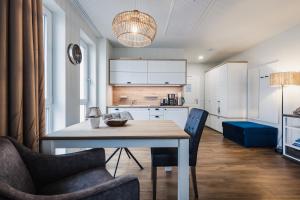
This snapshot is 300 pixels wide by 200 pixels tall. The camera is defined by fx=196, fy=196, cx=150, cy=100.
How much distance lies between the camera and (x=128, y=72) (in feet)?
16.7

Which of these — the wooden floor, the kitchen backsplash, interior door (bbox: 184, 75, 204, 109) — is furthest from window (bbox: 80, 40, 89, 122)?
interior door (bbox: 184, 75, 204, 109)

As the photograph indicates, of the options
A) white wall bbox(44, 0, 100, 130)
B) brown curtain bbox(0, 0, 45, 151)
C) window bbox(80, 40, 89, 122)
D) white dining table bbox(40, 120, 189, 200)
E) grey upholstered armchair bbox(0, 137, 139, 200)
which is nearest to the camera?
grey upholstered armchair bbox(0, 137, 139, 200)

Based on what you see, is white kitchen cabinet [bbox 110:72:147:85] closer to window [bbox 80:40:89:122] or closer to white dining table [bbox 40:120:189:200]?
window [bbox 80:40:89:122]

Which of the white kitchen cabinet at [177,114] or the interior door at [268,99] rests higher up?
the interior door at [268,99]

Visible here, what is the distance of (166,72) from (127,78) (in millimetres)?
1031

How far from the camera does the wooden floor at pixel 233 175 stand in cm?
222

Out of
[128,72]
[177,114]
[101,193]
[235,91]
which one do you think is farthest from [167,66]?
[101,193]

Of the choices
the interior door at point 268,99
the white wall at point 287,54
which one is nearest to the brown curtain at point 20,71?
the white wall at point 287,54

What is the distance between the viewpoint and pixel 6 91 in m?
1.43

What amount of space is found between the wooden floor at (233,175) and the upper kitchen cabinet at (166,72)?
1929mm

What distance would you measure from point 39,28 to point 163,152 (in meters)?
1.69

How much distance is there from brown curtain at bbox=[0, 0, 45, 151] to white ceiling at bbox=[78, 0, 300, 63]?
1721 millimetres

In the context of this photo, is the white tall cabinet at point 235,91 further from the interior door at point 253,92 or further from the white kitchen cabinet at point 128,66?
the white kitchen cabinet at point 128,66

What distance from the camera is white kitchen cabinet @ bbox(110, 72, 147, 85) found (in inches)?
199
